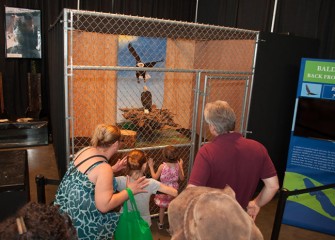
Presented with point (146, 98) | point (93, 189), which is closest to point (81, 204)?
point (93, 189)

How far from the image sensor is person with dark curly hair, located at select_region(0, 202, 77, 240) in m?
0.92

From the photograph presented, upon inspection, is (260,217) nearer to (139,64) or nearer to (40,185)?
(40,185)

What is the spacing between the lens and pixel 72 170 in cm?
201

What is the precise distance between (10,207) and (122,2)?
19.2 ft

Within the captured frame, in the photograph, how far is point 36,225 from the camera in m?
0.95

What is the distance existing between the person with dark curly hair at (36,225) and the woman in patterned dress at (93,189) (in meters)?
0.86

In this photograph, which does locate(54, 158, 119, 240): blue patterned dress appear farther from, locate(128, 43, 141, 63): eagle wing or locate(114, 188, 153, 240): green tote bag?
locate(128, 43, 141, 63): eagle wing

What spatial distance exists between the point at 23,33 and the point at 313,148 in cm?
596

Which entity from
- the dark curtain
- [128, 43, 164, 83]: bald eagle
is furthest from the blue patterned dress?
[128, 43, 164, 83]: bald eagle

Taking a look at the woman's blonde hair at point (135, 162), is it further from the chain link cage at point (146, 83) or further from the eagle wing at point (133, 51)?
the eagle wing at point (133, 51)

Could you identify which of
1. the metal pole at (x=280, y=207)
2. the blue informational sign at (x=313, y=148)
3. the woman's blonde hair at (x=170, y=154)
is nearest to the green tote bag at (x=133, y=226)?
the metal pole at (x=280, y=207)

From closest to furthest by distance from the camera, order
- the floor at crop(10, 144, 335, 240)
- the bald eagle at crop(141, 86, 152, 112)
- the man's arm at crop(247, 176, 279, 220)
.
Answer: the man's arm at crop(247, 176, 279, 220) → the floor at crop(10, 144, 335, 240) → the bald eagle at crop(141, 86, 152, 112)

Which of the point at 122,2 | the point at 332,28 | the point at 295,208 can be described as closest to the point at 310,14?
the point at 332,28

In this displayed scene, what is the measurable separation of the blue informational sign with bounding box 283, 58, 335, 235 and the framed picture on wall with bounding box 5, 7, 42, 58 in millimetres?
5404
